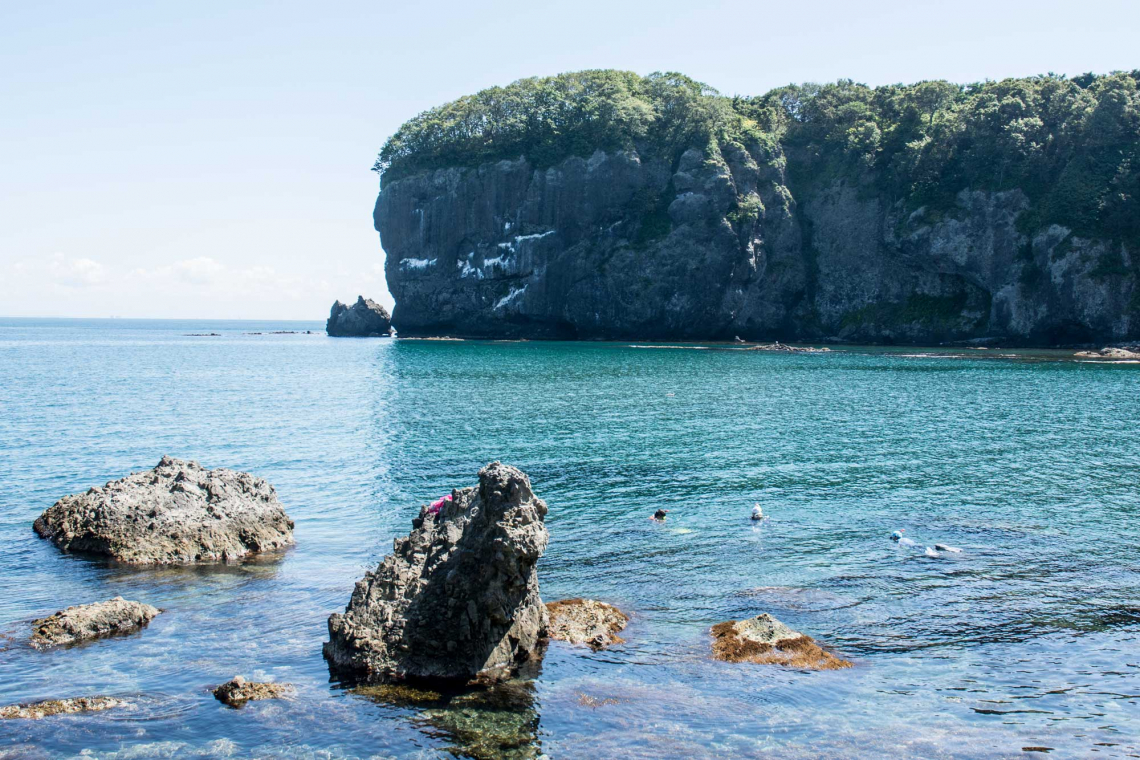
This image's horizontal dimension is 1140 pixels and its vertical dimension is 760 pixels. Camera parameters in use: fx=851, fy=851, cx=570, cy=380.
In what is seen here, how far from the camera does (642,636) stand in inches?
678

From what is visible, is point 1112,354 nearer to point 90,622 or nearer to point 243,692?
point 243,692

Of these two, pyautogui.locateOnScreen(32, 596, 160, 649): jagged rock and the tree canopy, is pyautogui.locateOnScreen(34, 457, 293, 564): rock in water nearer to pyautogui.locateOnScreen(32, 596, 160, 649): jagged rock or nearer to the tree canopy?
pyautogui.locateOnScreen(32, 596, 160, 649): jagged rock

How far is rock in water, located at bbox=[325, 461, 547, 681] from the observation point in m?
15.5

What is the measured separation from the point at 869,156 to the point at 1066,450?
8634 centimetres

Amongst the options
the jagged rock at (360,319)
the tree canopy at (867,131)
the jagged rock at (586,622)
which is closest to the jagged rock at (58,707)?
the jagged rock at (586,622)

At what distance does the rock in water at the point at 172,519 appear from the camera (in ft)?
73.7

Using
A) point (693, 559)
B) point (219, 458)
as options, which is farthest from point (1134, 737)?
point (219, 458)

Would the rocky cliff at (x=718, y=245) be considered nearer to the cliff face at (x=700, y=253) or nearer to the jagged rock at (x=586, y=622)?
the cliff face at (x=700, y=253)

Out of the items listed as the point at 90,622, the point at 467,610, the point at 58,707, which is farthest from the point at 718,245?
the point at 58,707

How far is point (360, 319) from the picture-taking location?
160 meters

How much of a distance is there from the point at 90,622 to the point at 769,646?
13.3m

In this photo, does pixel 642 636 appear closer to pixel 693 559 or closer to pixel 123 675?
pixel 693 559

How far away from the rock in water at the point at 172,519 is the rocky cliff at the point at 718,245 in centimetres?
9703

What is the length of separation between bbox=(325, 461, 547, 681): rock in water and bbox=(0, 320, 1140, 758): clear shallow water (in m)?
0.82
